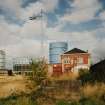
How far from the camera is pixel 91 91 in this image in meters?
21.9

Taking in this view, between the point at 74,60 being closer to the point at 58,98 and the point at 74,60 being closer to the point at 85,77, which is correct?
the point at 85,77

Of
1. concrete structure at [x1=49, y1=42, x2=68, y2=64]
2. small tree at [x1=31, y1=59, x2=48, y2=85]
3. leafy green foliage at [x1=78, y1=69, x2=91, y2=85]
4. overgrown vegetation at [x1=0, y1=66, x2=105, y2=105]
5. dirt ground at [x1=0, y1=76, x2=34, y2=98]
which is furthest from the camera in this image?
concrete structure at [x1=49, y1=42, x2=68, y2=64]

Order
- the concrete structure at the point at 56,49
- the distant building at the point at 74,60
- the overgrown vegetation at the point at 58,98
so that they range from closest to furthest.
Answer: the overgrown vegetation at the point at 58,98 → the distant building at the point at 74,60 → the concrete structure at the point at 56,49

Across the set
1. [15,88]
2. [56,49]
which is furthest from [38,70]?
[56,49]

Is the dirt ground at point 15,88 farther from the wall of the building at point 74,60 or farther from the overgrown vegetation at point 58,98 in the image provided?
the wall of the building at point 74,60

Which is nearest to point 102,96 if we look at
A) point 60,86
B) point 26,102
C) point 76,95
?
point 76,95

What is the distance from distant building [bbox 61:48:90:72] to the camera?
7275 cm

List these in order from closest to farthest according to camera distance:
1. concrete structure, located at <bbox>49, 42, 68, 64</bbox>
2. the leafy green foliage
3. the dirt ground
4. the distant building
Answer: the dirt ground → the leafy green foliage → the distant building → concrete structure, located at <bbox>49, 42, 68, 64</bbox>

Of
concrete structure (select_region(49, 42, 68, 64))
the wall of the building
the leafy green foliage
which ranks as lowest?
the leafy green foliage

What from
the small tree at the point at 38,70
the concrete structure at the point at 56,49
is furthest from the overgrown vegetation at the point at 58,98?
the concrete structure at the point at 56,49

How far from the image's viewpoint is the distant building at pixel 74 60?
72750mm

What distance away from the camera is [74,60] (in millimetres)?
74062

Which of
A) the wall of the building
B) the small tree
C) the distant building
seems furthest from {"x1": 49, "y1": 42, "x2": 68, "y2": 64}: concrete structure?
the small tree

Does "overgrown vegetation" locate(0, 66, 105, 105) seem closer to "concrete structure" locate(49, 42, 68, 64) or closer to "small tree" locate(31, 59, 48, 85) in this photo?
"small tree" locate(31, 59, 48, 85)
